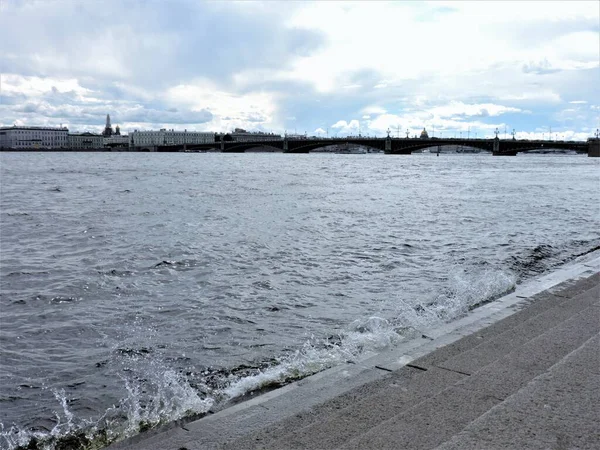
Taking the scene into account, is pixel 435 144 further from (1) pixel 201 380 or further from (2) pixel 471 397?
(2) pixel 471 397

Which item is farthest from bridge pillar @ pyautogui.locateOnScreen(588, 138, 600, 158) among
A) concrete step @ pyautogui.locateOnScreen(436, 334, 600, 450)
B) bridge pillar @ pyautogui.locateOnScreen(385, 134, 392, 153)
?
concrete step @ pyautogui.locateOnScreen(436, 334, 600, 450)

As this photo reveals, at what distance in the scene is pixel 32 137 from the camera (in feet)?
614

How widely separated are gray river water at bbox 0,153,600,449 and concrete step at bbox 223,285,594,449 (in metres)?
1.32

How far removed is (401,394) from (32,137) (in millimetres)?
204032

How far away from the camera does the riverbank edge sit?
3.98 m

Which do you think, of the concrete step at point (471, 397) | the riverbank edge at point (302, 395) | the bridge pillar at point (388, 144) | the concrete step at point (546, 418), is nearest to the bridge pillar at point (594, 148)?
the bridge pillar at point (388, 144)

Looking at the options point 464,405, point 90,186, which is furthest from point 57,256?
point 90,186

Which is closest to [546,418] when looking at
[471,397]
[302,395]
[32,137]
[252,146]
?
[471,397]

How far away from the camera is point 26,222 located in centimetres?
2031

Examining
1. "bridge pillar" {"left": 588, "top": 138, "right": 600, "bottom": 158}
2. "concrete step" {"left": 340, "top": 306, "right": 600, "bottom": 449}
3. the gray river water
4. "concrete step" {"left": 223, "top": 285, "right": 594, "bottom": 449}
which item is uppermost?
"bridge pillar" {"left": 588, "top": 138, "right": 600, "bottom": 158}

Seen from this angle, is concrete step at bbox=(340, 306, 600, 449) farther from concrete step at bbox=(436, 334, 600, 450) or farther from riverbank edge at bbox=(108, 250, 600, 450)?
riverbank edge at bbox=(108, 250, 600, 450)

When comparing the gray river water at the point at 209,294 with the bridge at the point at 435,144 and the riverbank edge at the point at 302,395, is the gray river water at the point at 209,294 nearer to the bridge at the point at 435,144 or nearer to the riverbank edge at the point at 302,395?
the riverbank edge at the point at 302,395

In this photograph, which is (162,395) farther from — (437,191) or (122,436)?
(437,191)

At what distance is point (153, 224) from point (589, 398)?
1733 centimetres
